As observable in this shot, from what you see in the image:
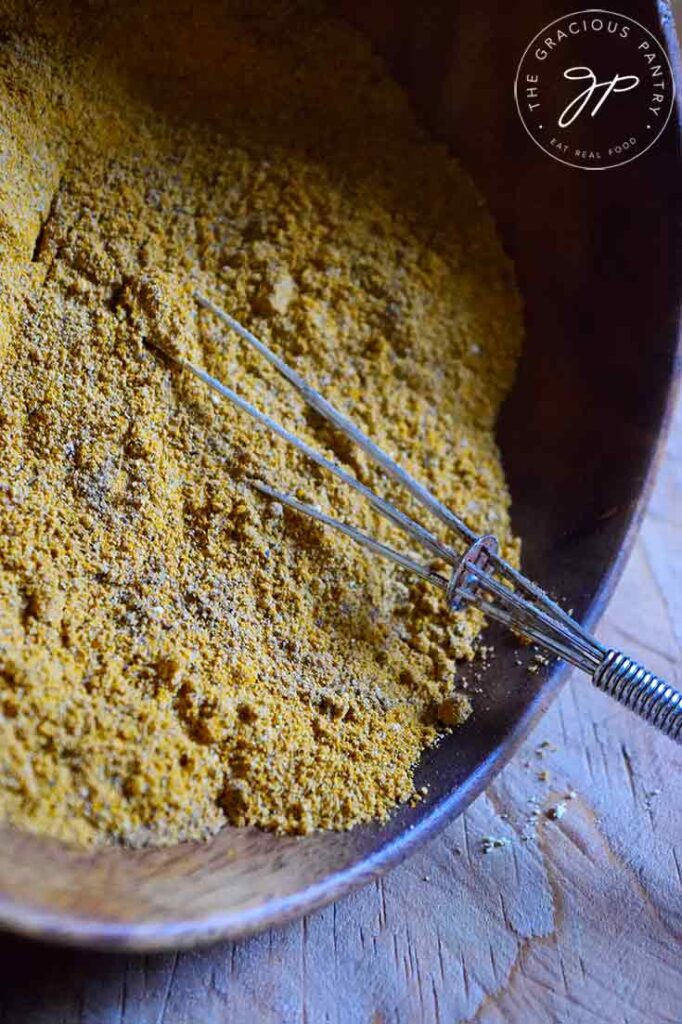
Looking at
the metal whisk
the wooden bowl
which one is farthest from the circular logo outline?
the metal whisk

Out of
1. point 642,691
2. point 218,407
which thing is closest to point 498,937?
point 642,691

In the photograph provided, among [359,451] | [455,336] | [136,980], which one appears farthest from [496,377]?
[136,980]

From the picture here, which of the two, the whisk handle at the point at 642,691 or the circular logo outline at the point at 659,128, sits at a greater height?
the circular logo outline at the point at 659,128

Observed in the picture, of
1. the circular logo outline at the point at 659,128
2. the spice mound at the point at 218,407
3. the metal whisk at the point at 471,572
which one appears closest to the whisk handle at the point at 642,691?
the metal whisk at the point at 471,572

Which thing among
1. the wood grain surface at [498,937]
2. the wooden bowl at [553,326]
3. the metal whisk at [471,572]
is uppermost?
the wooden bowl at [553,326]

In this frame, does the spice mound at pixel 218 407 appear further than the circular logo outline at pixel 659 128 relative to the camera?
No

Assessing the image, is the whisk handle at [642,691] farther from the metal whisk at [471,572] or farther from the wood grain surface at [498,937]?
the wood grain surface at [498,937]

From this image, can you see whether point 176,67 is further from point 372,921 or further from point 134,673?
point 372,921
